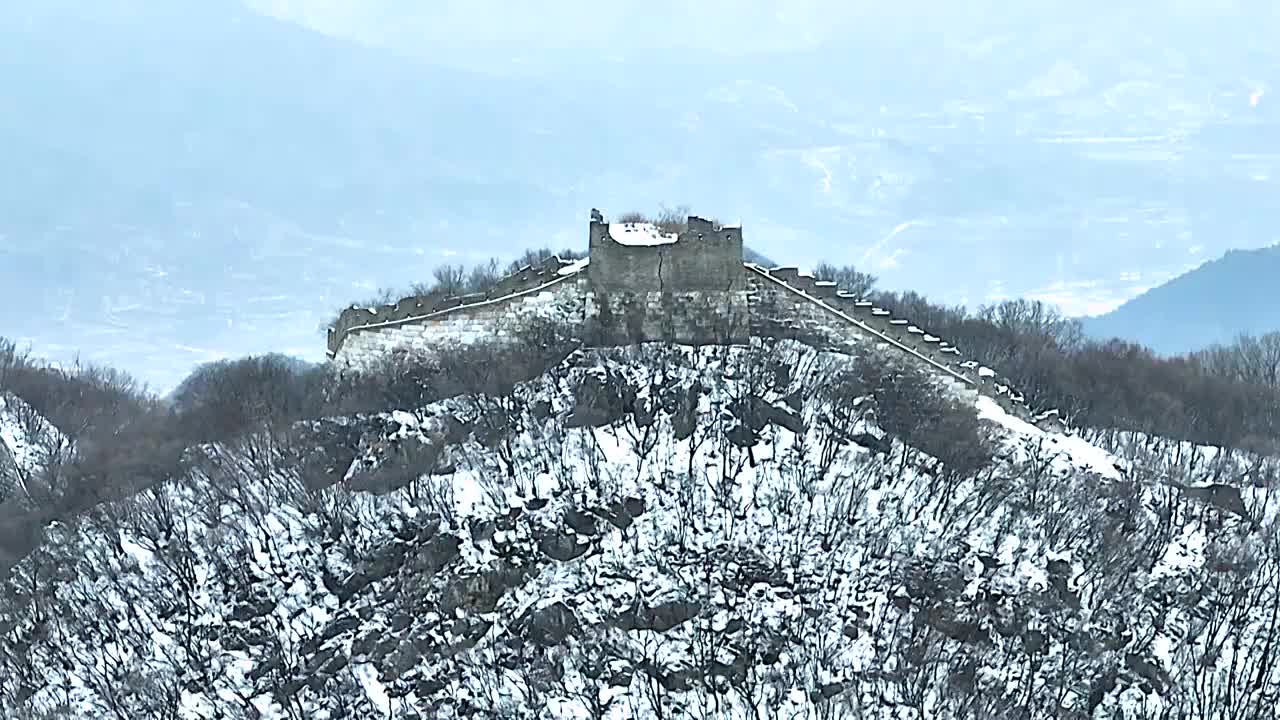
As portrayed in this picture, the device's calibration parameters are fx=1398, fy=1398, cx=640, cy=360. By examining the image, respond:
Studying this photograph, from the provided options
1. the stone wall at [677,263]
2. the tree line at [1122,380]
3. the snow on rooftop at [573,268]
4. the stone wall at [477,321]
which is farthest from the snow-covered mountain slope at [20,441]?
the tree line at [1122,380]

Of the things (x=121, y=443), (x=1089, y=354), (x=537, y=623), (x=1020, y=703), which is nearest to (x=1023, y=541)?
(x=1020, y=703)

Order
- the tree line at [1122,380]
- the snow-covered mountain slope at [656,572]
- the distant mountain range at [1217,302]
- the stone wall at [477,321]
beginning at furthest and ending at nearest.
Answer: the distant mountain range at [1217,302] → the tree line at [1122,380] → the stone wall at [477,321] → the snow-covered mountain slope at [656,572]

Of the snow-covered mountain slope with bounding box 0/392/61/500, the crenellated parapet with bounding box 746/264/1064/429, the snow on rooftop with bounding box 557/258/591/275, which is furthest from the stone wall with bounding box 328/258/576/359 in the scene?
the snow-covered mountain slope with bounding box 0/392/61/500

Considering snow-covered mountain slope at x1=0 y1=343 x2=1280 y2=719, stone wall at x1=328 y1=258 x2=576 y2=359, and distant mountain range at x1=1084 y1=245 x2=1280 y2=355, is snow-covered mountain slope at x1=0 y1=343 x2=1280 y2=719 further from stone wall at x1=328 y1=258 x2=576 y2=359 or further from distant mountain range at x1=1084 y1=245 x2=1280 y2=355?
distant mountain range at x1=1084 y1=245 x2=1280 y2=355

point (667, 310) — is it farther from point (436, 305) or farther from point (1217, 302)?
point (1217, 302)

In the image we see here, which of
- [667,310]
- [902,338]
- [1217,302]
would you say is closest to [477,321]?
[667,310]

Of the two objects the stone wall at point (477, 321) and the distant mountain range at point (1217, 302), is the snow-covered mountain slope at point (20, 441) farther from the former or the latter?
the distant mountain range at point (1217, 302)

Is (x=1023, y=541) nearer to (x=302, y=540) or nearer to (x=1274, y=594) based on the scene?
(x=1274, y=594)

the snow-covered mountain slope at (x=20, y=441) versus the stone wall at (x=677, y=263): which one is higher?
the stone wall at (x=677, y=263)
